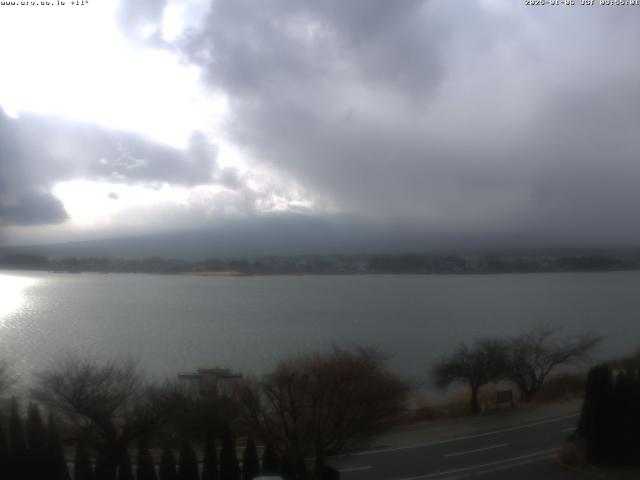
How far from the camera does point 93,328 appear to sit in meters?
34.9

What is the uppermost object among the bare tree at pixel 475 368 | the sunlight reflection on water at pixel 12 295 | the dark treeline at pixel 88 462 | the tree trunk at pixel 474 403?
the sunlight reflection on water at pixel 12 295

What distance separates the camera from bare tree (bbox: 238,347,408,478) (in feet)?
35.4

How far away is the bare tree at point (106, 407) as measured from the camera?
10.4 meters

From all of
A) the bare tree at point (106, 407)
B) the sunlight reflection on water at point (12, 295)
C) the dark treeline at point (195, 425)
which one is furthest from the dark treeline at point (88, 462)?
the sunlight reflection on water at point (12, 295)

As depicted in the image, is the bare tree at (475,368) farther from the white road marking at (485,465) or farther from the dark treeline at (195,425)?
the dark treeline at (195,425)

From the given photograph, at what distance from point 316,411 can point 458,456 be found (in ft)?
11.7

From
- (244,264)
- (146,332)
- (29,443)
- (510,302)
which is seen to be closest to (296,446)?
(29,443)

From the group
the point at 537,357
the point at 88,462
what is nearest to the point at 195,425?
the point at 88,462

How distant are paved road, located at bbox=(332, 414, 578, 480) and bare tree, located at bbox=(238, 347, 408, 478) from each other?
2.81ft

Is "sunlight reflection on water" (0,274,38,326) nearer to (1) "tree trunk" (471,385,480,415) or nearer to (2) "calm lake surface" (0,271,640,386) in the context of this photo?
(2) "calm lake surface" (0,271,640,386)

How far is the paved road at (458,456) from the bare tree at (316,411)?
86 cm

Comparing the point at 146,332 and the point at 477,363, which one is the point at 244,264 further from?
the point at 477,363

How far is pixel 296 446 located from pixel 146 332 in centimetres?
Answer: 2625

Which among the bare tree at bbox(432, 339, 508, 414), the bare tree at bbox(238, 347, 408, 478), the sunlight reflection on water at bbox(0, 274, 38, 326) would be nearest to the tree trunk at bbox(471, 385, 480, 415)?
the bare tree at bbox(432, 339, 508, 414)
